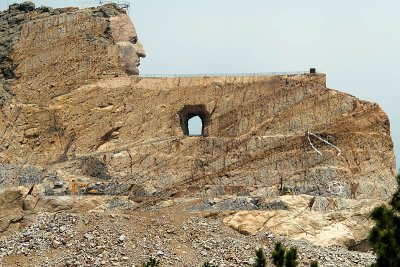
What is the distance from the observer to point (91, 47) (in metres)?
52.3

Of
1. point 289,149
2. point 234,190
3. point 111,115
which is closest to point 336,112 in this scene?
point 289,149

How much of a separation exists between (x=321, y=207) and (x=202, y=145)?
7.37 metres

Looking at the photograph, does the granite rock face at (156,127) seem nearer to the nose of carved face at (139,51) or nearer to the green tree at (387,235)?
the nose of carved face at (139,51)

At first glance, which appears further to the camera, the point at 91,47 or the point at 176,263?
the point at 91,47

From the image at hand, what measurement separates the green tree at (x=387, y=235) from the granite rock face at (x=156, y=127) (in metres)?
16.2

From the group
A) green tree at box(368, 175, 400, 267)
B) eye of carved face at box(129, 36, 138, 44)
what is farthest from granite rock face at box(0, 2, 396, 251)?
green tree at box(368, 175, 400, 267)

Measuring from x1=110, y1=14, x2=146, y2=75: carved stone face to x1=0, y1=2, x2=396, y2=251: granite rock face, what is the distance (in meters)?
0.06

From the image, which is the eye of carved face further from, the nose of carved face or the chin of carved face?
the chin of carved face

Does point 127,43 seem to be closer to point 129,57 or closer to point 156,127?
point 129,57

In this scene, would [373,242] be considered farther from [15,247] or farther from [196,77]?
[196,77]

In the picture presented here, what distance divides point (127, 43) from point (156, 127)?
203 inches

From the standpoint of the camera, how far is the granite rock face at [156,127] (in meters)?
48.1

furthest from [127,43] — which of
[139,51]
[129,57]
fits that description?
[139,51]

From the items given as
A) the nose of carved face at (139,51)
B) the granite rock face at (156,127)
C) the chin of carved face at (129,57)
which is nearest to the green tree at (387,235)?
the granite rock face at (156,127)
